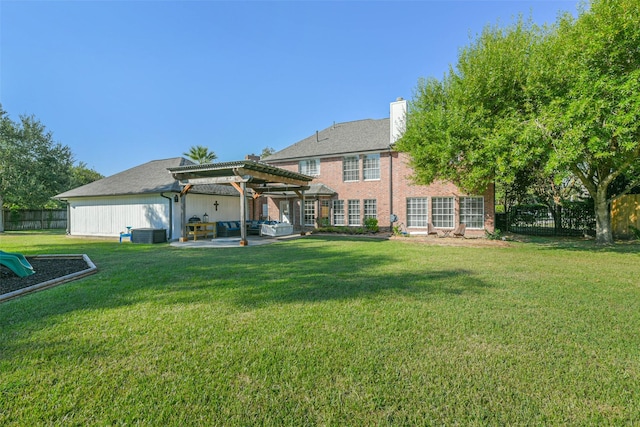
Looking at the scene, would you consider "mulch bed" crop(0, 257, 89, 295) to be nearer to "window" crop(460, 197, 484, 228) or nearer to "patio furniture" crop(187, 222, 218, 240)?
"patio furniture" crop(187, 222, 218, 240)

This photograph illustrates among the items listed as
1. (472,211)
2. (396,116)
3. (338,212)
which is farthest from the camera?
(338,212)

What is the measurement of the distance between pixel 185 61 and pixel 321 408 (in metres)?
18.1

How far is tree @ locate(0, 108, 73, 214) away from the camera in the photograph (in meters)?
23.3

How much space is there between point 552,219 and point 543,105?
1142 cm

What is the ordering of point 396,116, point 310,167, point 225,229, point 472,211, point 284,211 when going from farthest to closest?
point 284,211
point 310,167
point 396,116
point 225,229
point 472,211

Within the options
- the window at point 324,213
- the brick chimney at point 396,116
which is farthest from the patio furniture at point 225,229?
the brick chimney at point 396,116

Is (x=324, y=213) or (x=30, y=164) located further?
(x=30, y=164)

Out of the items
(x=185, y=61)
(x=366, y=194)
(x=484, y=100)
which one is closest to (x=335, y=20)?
(x=484, y=100)

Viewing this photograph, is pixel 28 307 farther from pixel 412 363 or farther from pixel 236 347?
pixel 412 363

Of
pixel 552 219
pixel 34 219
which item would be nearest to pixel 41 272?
pixel 552 219

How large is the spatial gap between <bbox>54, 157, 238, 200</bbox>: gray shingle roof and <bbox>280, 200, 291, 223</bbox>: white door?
3477 millimetres

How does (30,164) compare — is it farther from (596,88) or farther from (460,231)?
(596,88)

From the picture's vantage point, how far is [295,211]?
21.5 m

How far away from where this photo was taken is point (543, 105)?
10.2 metres
